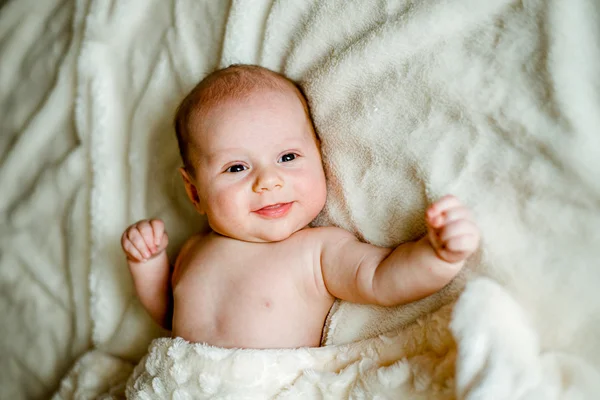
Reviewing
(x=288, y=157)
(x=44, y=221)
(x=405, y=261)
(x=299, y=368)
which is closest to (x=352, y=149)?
(x=288, y=157)

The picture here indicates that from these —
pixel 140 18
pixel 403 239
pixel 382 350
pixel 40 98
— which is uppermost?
pixel 140 18

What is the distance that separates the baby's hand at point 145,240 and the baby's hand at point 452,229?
→ 57 centimetres

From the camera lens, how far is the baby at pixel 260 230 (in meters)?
0.98

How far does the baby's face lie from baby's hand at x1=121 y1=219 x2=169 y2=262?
147 millimetres

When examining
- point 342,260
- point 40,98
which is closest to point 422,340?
point 342,260

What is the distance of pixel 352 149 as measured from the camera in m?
1.00

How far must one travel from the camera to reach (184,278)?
42.6 inches

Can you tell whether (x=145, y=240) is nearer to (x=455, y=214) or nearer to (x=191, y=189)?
(x=191, y=189)

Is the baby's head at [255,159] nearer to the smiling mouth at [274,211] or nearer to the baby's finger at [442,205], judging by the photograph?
the smiling mouth at [274,211]

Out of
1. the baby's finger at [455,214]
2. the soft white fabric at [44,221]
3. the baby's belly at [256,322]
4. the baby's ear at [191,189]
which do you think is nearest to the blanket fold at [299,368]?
the baby's belly at [256,322]

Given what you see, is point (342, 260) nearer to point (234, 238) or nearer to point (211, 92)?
point (234, 238)

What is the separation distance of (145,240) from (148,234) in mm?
13

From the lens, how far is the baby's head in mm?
997

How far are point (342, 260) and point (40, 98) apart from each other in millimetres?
926
